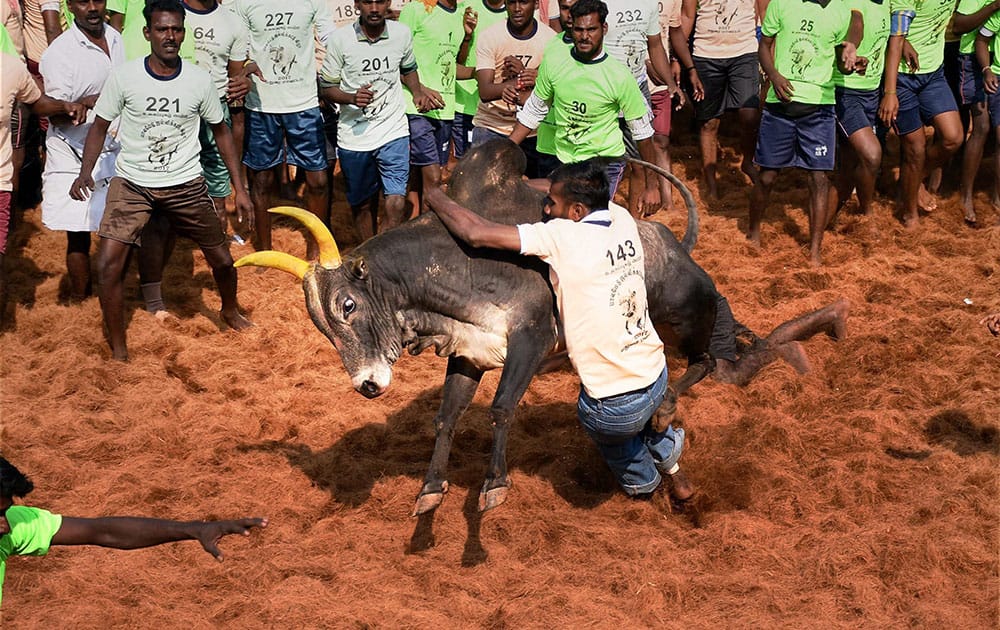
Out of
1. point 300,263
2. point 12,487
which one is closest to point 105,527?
point 12,487

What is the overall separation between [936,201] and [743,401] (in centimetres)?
414

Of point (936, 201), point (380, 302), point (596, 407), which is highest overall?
point (380, 302)

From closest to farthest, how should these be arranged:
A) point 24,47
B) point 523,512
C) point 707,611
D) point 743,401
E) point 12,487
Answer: point 12,487, point 707,611, point 523,512, point 743,401, point 24,47

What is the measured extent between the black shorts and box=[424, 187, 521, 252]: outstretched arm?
5.79 m

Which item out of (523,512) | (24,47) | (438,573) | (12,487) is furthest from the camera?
(24,47)

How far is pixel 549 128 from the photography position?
843 cm

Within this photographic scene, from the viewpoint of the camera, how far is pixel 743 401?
24.1 ft

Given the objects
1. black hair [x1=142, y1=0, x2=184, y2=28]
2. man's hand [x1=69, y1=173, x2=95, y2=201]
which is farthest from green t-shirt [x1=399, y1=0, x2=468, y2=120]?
man's hand [x1=69, y1=173, x2=95, y2=201]

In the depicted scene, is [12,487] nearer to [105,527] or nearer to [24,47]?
[105,527]

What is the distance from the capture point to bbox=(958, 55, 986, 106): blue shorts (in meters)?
10.0

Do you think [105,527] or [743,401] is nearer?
[105,527]

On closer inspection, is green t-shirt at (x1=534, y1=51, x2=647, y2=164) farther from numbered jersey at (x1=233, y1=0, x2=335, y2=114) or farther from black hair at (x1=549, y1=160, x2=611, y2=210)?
black hair at (x1=549, y1=160, x2=611, y2=210)

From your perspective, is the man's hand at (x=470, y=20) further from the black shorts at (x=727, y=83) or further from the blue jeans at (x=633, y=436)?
the blue jeans at (x=633, y=436)

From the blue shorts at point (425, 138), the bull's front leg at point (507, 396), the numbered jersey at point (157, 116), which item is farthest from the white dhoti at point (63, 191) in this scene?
the bull's front leg at point (507, 396)
